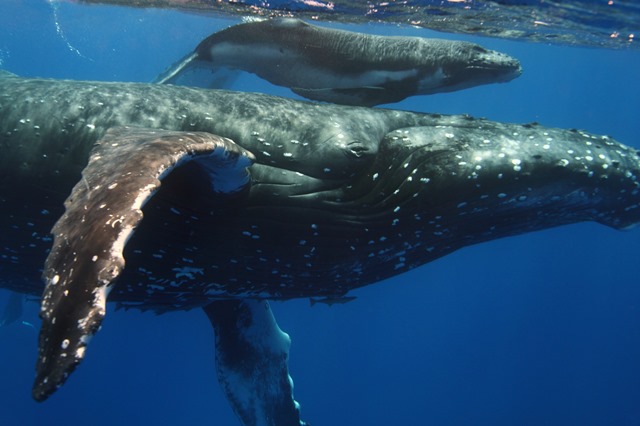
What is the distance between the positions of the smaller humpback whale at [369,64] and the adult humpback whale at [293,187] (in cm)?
57

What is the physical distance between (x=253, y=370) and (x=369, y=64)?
509cm

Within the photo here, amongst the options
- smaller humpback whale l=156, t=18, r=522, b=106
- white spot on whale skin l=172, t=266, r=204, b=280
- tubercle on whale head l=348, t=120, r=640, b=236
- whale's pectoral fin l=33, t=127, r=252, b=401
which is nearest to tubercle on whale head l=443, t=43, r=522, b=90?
smaller humpback whale l=156, t=18, r=522, b=106

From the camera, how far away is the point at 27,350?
3538 cm

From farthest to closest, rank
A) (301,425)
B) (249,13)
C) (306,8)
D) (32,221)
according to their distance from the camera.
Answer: (249,13), (306,8), (301,425), (32,221)

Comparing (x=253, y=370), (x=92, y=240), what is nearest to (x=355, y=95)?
(x=92, y=240)

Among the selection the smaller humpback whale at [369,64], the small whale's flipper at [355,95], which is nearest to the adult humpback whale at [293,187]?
the small whale's flipper at [355,95]

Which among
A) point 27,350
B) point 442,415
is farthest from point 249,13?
point 442,415

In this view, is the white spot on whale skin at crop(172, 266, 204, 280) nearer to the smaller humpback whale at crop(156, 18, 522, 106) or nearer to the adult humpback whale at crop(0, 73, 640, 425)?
the adult humpback whale at crop(0, 73, 640, 425)

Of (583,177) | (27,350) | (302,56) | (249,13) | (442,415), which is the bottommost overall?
(442,415)

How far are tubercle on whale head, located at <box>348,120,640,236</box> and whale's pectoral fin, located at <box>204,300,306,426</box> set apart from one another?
11.9 feet

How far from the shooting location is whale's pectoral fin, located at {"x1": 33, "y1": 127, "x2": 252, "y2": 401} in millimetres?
2459

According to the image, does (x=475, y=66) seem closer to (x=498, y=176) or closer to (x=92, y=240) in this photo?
(x=498, y=176)

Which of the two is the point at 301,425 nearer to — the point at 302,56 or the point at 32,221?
the point at 32,221

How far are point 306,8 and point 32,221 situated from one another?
54.5 ft
